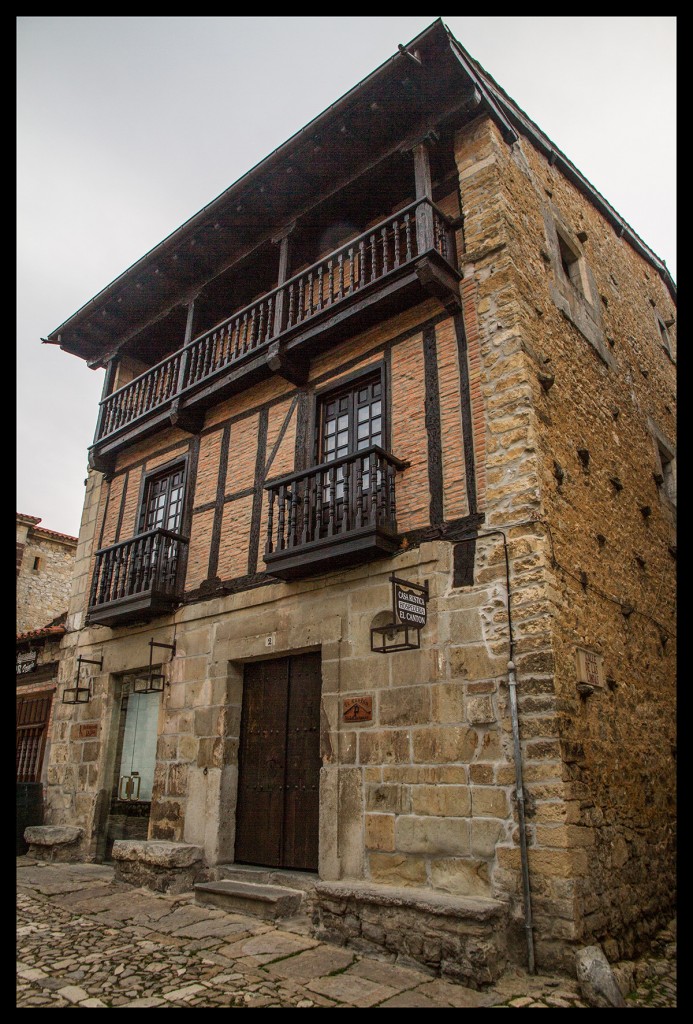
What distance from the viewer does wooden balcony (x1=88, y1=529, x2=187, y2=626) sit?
879 cm

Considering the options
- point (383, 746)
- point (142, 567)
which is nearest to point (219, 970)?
point (383, 746)

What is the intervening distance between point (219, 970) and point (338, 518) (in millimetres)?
4107

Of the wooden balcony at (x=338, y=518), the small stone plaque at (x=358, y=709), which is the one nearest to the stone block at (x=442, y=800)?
the small stone plaque at (x=358, y=709)

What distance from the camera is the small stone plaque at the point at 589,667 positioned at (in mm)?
5562

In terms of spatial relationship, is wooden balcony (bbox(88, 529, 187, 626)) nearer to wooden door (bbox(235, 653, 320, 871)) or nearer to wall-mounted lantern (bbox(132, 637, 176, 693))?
wall-mounted lantern (bbox(132, 637, 176, 693))

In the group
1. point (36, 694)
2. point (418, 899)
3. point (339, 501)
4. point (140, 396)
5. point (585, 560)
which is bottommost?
point (418, 899)

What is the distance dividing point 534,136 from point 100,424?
807 cm

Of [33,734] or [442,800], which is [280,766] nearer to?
[442,800]

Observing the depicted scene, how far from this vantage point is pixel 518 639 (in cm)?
532

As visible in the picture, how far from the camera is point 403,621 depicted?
5.57m

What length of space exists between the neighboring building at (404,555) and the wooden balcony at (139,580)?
0.05 m

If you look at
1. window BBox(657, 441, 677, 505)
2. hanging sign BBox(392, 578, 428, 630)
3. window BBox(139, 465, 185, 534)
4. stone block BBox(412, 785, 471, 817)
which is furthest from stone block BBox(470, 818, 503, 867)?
window BBox(657, 441, 677, 505)

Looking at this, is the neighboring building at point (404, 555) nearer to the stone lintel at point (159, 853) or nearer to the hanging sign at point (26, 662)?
the stone lintel at point (159, 853)
